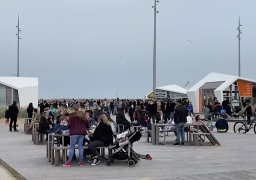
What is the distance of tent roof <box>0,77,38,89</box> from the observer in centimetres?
4400

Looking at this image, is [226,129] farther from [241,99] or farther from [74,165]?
[241,99]

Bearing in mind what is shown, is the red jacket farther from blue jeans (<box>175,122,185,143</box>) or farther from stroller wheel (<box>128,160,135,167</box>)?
blue jeans (<box>175,122,185,143</box>)

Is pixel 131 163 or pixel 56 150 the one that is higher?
pixel 56 150

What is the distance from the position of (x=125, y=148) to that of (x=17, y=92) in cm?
3441

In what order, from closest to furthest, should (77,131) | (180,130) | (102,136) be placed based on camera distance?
1. (77,131)
2. (102,136)
3. (180,130)

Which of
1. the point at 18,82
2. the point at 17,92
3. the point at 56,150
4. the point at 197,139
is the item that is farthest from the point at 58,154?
the point at 18,82

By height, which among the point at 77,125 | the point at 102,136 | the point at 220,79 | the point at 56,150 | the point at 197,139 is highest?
the point at 220,79

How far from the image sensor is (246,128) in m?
22.7

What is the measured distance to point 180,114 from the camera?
16.6 metres

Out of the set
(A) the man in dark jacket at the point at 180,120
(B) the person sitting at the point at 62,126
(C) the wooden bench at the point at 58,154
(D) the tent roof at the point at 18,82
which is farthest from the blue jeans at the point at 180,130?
(D) the tent roof at the point at 18,82

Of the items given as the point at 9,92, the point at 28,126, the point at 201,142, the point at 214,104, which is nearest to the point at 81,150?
the point at 201,142

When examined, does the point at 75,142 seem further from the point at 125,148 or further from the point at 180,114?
the point at 180,114

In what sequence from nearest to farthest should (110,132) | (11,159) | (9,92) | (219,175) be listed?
1. (219,175)
2. (110,132)
3. (11,159)
4. (9,92)

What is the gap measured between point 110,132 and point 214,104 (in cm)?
2255
